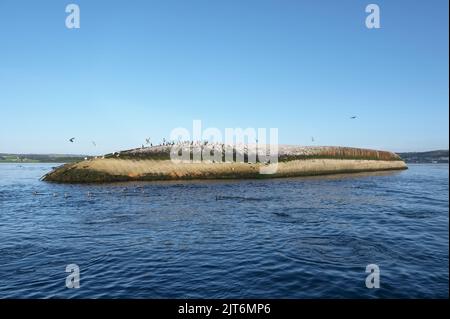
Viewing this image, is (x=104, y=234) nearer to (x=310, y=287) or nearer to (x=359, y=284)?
(x=310, y=287)

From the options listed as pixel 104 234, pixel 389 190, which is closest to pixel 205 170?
pixel 389 190

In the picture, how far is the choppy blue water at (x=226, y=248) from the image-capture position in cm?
1467

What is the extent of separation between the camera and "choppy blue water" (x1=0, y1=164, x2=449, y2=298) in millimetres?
14672

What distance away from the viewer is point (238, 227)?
25359 mm

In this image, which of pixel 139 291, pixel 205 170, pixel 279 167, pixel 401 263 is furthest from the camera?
pixel 279 167

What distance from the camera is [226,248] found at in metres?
20.2
